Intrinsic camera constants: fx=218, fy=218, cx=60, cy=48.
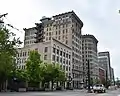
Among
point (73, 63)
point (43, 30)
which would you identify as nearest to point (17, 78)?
point (73, 63)

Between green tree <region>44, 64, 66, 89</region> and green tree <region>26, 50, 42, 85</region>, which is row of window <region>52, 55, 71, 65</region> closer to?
green tree <region>44, 64, 66, 89</region>

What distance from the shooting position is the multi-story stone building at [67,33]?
111719 mm

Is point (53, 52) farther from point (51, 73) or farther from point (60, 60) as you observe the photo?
point (51, 73)

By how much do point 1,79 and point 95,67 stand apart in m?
114

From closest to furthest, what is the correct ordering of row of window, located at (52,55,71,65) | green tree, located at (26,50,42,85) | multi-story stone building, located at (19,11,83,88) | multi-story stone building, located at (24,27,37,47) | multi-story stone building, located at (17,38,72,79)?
green tree, located at (26,50,42,85)
multi-story stone building, located at (17,38,72,79)
row of window, located at (52,55,71,65)
multi-story stone building, located at (19,11,83,88)
multi-story stone building, located at (24,27,37,47)

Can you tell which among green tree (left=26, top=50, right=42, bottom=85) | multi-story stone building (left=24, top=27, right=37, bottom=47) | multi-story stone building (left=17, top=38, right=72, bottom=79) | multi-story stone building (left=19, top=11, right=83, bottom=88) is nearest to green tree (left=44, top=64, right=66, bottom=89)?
green tree (left=26, top=50, right=42, bottom=85)

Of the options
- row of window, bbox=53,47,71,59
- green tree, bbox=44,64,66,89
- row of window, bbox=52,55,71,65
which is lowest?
green tree, bbox=44,64,66,89

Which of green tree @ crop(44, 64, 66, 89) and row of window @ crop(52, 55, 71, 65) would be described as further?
row of window @ crop(52, 55, 71, 65)

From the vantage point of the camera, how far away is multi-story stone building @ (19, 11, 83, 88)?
367 feet

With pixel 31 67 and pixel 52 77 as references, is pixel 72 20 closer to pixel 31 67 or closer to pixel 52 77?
pixel 52 77

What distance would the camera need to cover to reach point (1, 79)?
147 feet

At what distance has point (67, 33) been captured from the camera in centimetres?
11238

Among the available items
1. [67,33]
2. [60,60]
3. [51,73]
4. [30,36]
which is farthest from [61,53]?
[30,36]

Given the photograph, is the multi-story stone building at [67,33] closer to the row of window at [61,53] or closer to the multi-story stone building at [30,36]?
the multi-story stone building at [30,36]
